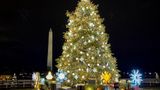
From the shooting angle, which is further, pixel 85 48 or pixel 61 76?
pixel 85 48

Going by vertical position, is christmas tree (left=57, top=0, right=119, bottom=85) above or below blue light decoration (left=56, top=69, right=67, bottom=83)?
above

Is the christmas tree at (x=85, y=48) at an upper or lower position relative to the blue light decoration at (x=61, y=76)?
upper

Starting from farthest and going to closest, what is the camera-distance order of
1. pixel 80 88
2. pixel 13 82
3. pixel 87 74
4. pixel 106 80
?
pixel 13 82 < pixel 87 74 < pixel 106 80 < pixel 80 88

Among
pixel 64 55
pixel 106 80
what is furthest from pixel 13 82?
pixel 106 80

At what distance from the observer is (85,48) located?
31.0 m

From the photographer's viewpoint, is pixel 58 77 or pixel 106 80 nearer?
pixel 106 80

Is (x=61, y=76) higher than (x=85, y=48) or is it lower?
lower

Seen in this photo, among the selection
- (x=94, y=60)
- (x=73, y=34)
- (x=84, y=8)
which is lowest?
(x=94, y=60)

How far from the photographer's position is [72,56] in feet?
102

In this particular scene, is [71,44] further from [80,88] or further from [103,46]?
[80,88]

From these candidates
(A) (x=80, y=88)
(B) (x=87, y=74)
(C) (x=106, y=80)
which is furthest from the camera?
(B) (x=87, y=74)

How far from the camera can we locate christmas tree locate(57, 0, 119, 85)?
30.5 meters

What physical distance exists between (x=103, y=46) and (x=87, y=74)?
8.47ft

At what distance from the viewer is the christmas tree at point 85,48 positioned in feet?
100
